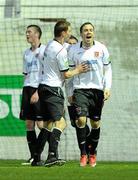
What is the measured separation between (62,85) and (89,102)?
1.78 ft

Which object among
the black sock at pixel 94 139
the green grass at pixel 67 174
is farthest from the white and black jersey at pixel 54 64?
the green grass at pixel 67 174

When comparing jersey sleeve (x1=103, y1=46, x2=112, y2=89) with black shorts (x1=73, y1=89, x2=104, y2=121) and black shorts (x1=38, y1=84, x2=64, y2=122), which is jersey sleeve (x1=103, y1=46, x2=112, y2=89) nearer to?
black shorts (x1=73, y1=89, x2=104, y2=121)

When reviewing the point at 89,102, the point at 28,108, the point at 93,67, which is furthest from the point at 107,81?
the point at 28,108

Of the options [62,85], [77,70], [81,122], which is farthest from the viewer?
[81,122]

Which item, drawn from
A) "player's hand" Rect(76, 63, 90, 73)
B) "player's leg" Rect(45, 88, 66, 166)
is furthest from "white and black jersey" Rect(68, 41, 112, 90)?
"player's leg" Rect(45, 88, 66, 166)

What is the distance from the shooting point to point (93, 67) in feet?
39.3

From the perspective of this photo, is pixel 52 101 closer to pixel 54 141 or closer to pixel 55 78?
pixel 55 78

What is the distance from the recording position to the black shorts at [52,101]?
11.5 m

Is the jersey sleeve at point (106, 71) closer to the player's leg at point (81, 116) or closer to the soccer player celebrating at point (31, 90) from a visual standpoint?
the player's leg at point (81, 116)

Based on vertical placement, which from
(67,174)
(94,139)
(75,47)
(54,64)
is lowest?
(67,174)

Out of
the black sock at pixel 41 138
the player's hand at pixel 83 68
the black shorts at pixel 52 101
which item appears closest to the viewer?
the black shorts at pixel 52 101

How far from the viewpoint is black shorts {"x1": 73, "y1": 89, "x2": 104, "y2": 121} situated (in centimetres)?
1179

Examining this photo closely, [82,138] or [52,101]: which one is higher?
[52,101]

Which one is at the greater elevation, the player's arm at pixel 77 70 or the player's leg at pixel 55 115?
the player's arm at pixel 77 70
